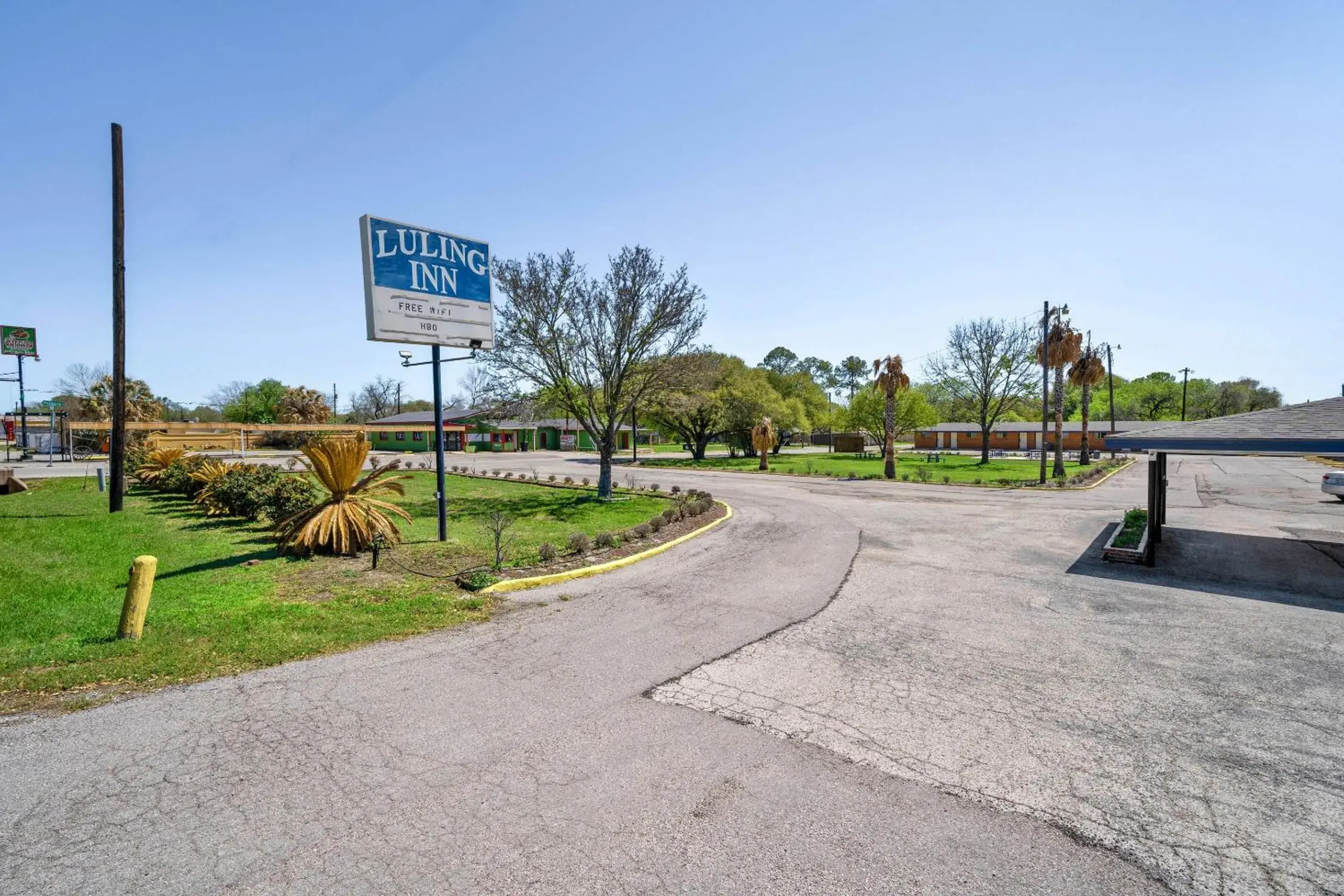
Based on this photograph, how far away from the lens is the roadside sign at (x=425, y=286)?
39.0 feet

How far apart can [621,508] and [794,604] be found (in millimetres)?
11259

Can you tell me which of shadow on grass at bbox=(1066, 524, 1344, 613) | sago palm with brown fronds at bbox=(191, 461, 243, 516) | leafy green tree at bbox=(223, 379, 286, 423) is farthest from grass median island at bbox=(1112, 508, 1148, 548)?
leafy green tree at bbox=(223, 379, 286, 423)

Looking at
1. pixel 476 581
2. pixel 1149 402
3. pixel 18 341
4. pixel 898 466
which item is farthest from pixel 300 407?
pixel 1149 402

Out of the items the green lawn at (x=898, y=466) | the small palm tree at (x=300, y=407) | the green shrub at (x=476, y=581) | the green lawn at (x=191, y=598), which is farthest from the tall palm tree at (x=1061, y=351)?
the small palm tree at (x=300, y=407)

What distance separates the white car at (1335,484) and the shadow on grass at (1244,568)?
10289mm

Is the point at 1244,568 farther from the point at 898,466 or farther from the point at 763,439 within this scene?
the point at 898,466

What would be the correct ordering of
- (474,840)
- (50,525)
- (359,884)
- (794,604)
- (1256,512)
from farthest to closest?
(1256,512) < (50,525) < (794,604) < (474,840) < (359,884)

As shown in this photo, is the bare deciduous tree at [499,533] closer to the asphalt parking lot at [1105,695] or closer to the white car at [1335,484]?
the asphalt parking lot at [1105,695]

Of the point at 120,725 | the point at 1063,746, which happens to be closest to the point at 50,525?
the point at 120,725

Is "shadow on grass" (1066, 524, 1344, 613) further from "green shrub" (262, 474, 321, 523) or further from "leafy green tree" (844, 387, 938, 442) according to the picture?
"leafy green tree" (844, 387, 938, 442)

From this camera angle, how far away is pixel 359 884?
3.21m

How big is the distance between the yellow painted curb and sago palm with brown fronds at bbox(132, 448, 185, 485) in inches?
757

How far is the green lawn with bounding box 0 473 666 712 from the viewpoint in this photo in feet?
19.6

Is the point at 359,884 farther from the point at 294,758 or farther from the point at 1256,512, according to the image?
the point at 1256,512
